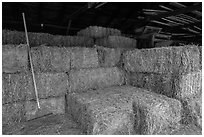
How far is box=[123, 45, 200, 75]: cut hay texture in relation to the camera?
327cm

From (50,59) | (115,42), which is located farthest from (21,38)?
(115,42)

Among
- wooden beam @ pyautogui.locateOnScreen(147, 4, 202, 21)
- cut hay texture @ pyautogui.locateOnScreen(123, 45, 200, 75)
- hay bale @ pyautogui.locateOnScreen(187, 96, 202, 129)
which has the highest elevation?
wooden beam @ pyautogui.locateOnScreen(147, 4, 202, 21)

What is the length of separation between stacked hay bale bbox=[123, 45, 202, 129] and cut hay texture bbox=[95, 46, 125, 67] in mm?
765

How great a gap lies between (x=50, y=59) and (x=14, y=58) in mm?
743

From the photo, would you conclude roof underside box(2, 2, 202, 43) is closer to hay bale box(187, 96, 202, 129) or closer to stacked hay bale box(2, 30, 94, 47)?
stacked hay bale box(2, 30, 94, 47)

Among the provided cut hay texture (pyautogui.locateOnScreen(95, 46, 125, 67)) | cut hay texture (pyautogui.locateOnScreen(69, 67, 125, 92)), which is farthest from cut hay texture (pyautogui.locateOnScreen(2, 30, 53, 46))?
cut hay texture (pyautogui.locateOnScreen(95, 46, 125, 67))

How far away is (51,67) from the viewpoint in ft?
12.1

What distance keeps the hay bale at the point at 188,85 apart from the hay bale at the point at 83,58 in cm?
208

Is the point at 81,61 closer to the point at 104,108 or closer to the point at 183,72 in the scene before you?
the point at 104,108

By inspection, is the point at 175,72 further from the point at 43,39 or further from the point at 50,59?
the point at 43,39

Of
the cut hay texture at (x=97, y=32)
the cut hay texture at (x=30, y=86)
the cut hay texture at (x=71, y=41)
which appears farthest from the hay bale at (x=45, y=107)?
the cut hay texture at (x=97, y=32)

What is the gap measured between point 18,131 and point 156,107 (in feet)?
9.02

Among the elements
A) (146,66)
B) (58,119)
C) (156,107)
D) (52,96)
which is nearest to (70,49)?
(52,96)

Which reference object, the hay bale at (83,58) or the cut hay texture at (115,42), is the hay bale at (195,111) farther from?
the cut hay texture at (115,42)
